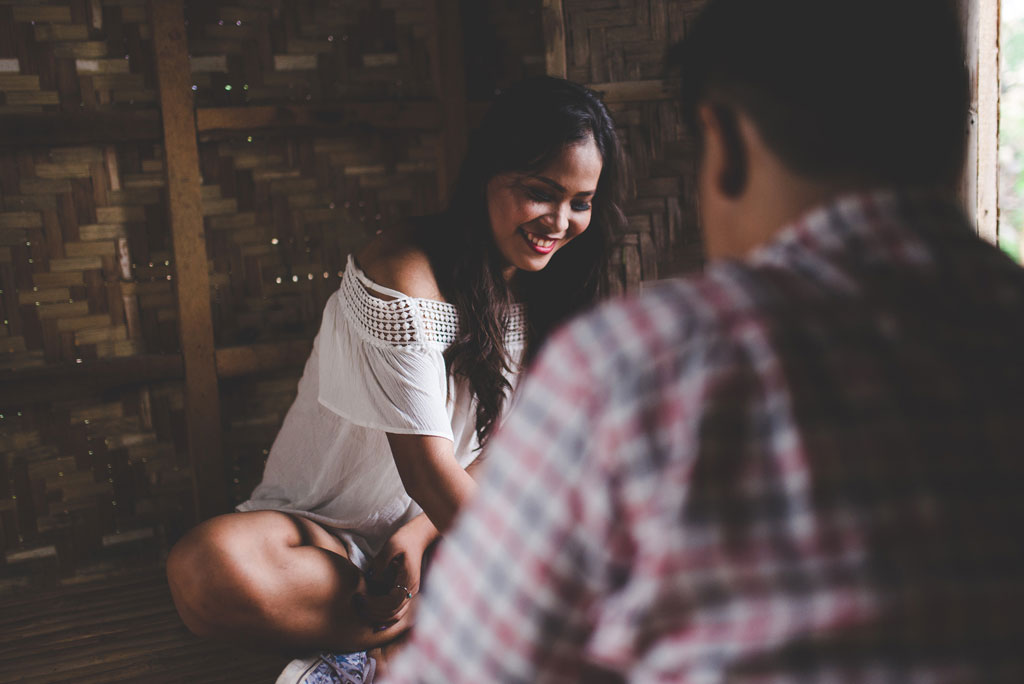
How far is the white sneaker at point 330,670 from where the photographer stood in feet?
5.22

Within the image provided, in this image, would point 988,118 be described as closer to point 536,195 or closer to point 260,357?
point 536,195

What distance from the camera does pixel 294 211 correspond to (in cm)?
249

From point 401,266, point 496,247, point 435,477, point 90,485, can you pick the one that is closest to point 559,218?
point 496,247

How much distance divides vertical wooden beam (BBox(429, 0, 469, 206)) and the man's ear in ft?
6.42

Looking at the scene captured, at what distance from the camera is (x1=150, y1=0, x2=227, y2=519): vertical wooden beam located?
7.35 feet

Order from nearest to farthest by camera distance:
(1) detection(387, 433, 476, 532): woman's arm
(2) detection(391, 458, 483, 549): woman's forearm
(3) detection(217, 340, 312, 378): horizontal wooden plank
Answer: (1) detection(387, 433, 476, 532): woman's arm
(2) detection(391, 458, 483, 549): woman's forearm
(3) detection(217, 340, 312, 378): horizontal wooden plank

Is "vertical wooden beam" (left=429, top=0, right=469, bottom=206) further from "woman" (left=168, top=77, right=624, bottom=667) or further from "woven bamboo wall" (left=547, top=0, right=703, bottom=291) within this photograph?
"woman" (left=168, top=77, right=624, bottom=667)

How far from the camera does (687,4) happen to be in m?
2.04

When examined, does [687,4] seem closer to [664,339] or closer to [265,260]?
[265,260]

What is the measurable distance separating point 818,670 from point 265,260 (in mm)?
2246

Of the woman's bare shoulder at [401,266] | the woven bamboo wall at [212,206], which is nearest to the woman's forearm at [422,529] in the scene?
the woman's bare shoulder at [401,266]

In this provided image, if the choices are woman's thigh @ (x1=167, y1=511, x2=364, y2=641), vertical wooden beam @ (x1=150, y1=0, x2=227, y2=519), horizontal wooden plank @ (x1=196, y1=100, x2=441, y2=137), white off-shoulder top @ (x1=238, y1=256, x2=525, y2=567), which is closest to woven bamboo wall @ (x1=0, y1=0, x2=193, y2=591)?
vertical wooden beam @ (x1=150, y1=0, x2=227, y2=519)

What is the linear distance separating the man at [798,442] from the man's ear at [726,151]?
11mm

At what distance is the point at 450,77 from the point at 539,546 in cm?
222
